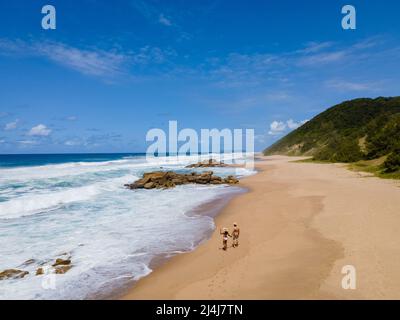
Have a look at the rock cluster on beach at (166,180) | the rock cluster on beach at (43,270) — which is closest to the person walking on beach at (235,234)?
the rock cluster on beach at (43,270)

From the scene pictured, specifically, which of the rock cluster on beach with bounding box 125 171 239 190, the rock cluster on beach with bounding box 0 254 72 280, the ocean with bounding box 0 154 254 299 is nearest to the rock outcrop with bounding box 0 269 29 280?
the rock cluster on beach with bounding box 0 254 72 280

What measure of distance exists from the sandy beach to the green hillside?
29221 mm

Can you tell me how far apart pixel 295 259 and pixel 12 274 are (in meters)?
10.2

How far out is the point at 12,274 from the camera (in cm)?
1076

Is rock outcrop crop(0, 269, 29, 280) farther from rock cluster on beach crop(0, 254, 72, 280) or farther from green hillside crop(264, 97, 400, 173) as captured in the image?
green hillside crop(264, 97, 400, 173)

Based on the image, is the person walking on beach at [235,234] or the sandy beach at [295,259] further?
the person walking on beach at [235,234]

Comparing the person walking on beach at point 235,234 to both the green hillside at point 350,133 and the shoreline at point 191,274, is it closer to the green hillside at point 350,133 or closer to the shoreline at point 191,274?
the shoreline at point 191,274

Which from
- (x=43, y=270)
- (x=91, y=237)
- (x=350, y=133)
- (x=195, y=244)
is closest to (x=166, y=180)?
(x=91, y=237)

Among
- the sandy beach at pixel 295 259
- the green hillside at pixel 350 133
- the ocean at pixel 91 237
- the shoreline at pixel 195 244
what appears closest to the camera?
the sandy beach at pixel 295 259

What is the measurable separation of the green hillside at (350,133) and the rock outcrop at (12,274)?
4204 centimetres

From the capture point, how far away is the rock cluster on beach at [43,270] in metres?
10.7
